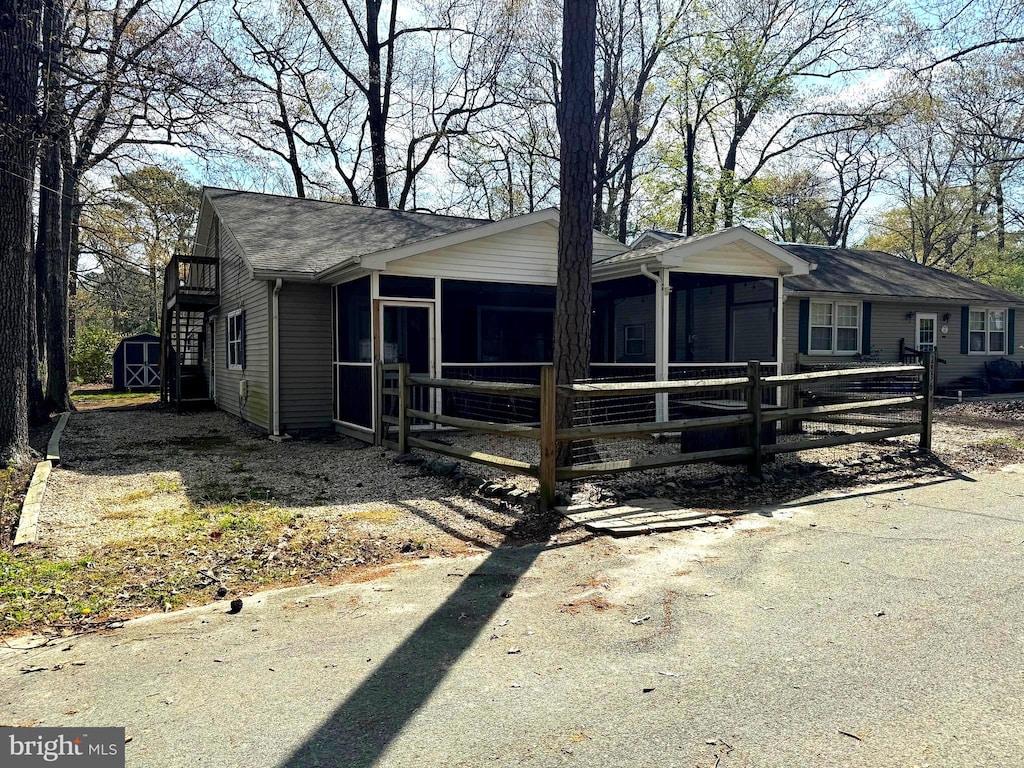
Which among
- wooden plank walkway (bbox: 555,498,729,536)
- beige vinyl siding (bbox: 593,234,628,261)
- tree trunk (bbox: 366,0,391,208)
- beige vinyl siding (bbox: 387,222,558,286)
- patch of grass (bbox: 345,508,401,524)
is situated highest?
tree trunk (bbox: 366,0,391,208)

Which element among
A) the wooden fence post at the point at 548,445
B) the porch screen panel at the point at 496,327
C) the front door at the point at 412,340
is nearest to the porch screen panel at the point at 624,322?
the porch screen panel at the point at 496,327

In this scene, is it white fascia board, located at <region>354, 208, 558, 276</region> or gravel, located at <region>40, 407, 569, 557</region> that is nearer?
gravel, located at <region>40, 407, 569, 557</region>

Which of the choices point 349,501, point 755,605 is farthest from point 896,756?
point 349,501

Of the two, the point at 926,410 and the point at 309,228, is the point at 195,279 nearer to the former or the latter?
the point at 309,228

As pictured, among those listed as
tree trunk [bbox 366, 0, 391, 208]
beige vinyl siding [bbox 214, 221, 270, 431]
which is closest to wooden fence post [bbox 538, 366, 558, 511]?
beige vinyl siding [bbox 214, 221, 270, 431]

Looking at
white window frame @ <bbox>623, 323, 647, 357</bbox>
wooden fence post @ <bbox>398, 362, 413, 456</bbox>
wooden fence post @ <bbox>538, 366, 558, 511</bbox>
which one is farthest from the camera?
white window frame @ <bbox>623, 323, 647, 357</bbox>

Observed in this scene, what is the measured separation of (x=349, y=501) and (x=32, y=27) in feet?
22.9

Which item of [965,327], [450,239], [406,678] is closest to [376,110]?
[450,239]

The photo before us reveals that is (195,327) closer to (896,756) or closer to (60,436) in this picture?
(60,436)

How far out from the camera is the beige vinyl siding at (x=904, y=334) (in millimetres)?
17156

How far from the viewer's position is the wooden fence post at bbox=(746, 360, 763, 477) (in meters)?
7.27

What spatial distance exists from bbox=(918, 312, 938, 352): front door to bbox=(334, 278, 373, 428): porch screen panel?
15.9m

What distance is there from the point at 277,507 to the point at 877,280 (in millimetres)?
18158

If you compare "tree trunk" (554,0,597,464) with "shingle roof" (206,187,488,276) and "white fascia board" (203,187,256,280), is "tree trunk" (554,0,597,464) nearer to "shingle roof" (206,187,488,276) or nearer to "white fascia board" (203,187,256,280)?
"shingle roof" (206,187,488,276)
